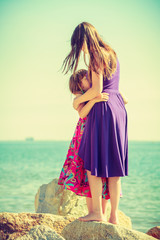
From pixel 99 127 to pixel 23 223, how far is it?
4.39ft

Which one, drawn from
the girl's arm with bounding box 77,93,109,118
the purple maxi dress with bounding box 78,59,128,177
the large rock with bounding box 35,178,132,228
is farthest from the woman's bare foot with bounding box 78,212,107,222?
the large rock with bounding box 35,178,132,228

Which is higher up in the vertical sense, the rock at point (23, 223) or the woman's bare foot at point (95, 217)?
the woman's bare foot at point (95, 217)

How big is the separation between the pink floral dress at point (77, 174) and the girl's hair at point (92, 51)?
0.55 meters

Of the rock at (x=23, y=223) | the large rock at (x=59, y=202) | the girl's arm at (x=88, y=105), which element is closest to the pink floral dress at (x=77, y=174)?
the girl's arm at (x=88, y=105)

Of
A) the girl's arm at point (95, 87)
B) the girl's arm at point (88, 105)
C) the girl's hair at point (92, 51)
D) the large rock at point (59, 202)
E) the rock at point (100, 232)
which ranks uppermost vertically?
the girl's hair at point (92, 51)

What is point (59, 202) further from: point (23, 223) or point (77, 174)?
point (77, 174)

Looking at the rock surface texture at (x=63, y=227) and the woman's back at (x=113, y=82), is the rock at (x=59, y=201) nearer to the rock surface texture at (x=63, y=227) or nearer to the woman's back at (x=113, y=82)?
the rock surface texture at (x=63, y=227)

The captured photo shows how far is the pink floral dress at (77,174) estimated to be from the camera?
360 cm

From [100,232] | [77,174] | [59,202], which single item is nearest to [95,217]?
[100,232]

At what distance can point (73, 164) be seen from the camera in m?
3.68

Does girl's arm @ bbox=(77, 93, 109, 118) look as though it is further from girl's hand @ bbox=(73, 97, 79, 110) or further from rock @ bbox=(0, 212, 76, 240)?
rock @ bbox=(0, 212, 76, 240)

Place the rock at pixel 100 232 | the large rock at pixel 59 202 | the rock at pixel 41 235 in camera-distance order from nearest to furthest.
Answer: the rock at pixel 41 235 < the rock at pixel 100 232 < the large rock at pixel 59 202

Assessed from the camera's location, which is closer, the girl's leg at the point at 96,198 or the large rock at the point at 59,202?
the girl's leg at the point at 96,198

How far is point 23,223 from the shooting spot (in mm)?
3859
